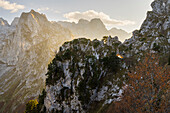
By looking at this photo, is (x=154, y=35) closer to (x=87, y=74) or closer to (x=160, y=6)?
(x=160, y=6)

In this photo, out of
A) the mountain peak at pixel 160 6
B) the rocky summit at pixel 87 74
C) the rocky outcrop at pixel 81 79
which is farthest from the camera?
the mountain peak at pixel 160 6

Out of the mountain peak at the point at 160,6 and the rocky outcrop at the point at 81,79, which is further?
the mountain peak at the point at 160,6

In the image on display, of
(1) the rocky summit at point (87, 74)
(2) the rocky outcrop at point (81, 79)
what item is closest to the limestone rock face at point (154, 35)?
(1) the rocky summit at point (87, 74)

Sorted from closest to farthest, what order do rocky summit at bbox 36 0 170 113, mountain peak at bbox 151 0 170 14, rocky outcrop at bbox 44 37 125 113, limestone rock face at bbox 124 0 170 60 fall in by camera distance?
rocky summit at bbox 36 0 170 113, rocky outcrop at bbox 44 37 125 113, limestone rock face at bbox 124 0 170 60, mountain peak at bbox 151 0 170 14

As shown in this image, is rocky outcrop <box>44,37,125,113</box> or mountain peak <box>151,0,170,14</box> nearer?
rocky outcrop <box>44,37,125,113</box>

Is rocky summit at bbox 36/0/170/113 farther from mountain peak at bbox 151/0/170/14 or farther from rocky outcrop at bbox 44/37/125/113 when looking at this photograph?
mountain peak at bbox 151/0/170/14

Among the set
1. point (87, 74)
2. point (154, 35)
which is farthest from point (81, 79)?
point (154, 35)

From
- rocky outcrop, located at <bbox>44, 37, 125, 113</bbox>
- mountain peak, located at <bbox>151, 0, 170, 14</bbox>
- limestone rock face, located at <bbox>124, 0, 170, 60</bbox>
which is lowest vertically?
rocky outcrop, located at <bbox>44, 37, 125, 113</bbox>

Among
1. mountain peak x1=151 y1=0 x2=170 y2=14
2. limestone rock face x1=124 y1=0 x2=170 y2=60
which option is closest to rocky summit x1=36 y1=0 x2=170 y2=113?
limestone rock face x1=124 y1=0 x2=170 y2=60

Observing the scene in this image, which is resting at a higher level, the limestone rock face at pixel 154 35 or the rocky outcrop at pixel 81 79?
the limestone rock face at pixel 154 35

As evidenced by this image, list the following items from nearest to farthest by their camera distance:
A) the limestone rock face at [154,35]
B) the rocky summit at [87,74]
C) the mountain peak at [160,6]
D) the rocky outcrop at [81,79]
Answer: the rocky summit at [87,74]
the rocky outcrop at [81,79]
the limestone rock face at [154,35]
the mountain peak at [160,6]

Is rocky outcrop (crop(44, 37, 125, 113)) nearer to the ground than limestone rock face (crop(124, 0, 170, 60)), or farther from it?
nearer to the ground

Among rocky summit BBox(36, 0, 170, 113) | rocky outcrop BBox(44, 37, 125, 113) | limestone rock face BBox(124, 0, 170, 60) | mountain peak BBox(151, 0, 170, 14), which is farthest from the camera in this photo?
mountain peak BBox(151, 0, 170, 14)

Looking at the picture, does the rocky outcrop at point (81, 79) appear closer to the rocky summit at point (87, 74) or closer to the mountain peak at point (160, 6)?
the rocky summit at point (87, 74)
